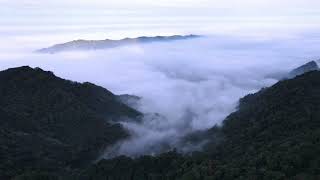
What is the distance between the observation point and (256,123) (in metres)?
172

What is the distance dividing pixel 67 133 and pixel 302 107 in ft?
237

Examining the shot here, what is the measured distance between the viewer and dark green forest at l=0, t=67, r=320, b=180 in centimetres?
12525

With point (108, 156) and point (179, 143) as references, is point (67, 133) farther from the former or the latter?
point (179, 143)

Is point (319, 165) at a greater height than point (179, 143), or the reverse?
point (179, 143)

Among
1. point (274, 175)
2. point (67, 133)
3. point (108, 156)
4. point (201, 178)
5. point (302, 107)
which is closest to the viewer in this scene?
point (274, 175)

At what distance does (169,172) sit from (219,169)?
16.6 m

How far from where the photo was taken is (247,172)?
122500 millimetres

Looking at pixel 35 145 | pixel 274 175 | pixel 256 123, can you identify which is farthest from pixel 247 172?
pixel 35 145

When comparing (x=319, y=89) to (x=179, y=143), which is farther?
(x=179, y=143)

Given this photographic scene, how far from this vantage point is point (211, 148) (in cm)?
16662

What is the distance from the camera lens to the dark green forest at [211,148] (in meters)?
125

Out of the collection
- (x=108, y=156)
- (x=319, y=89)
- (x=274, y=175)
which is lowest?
(x=274, y=175)

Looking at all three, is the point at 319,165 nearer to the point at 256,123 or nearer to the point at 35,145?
the point at 256,123

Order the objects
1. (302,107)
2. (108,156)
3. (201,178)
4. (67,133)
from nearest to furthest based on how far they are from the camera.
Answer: (201,178) < (302,107) < (108,156) < (67,133)
